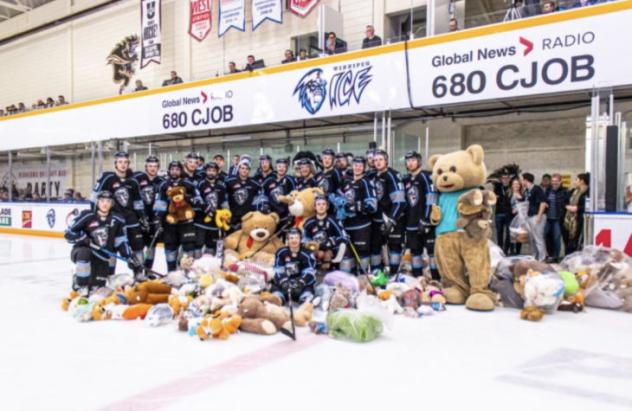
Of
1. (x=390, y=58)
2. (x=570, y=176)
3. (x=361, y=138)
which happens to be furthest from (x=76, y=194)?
(x=570, y=176)

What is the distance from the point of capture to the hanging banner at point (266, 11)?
10719 millimetres

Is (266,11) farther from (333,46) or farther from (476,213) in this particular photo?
(476,213)

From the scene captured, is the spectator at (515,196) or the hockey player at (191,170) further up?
the hockey player at (191,170)

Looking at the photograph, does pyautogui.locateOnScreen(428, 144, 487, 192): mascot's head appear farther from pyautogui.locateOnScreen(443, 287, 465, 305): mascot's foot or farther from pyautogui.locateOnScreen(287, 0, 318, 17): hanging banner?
pyautogui.locateOnScreen(287, 0, 318, 17): hanging banner

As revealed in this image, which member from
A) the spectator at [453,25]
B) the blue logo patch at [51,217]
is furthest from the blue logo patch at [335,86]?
the blue logo patch at [51,217]

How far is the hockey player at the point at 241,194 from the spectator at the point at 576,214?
3870 millimetres

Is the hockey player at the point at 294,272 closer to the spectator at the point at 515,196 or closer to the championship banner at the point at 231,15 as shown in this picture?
the spectator at the point at 515,196

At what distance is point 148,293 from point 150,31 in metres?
10.7

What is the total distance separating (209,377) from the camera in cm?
267

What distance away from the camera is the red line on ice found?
92.1 inches

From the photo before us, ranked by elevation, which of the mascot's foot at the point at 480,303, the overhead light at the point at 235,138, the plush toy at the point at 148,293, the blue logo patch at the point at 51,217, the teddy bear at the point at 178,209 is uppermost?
the overhead light at the point at 235,138

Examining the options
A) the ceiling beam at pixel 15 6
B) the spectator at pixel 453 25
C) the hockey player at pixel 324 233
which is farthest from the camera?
the ceiling beam at pixel 15 6

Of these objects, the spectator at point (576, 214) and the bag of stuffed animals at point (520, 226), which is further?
the bag of stuffed animals at point (520, 226)

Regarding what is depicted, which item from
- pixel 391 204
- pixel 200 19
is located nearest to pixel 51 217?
pixel 200 19
